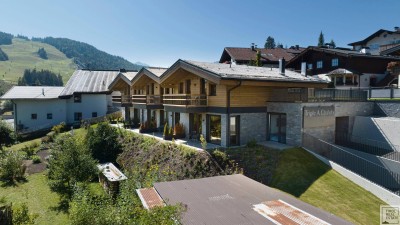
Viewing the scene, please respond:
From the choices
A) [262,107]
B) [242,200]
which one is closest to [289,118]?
[262,107]

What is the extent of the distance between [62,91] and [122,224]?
42184mm

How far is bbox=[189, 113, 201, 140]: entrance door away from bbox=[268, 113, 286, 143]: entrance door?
18.4 ft

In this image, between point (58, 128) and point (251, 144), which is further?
point (58, 128)

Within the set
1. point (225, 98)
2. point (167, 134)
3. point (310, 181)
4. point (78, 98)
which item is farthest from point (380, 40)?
point (78, 98)

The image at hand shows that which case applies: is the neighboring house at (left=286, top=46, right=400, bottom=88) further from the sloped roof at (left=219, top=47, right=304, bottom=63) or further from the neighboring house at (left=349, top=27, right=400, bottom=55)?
the sloped roof at (left=219, top=47, right=304, bottom=63)

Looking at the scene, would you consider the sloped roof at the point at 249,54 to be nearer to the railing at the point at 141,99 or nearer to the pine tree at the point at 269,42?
the railing at the point at 141,99

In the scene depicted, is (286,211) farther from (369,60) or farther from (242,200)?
(369,60)

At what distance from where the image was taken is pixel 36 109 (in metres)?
41.7

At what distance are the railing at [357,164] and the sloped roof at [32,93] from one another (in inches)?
1416

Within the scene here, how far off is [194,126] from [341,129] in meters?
12.0

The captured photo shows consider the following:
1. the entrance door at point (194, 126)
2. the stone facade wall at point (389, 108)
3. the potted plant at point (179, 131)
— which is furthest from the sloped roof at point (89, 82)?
the stone facade wall at point (389, 108)

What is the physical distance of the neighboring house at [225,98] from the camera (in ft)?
65.5

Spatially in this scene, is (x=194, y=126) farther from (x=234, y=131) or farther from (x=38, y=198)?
(x=38, y=198)

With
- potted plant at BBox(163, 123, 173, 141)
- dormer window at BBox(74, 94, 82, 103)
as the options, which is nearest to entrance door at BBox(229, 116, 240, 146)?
potted plant at BBox(163, 123, 173, 141)
